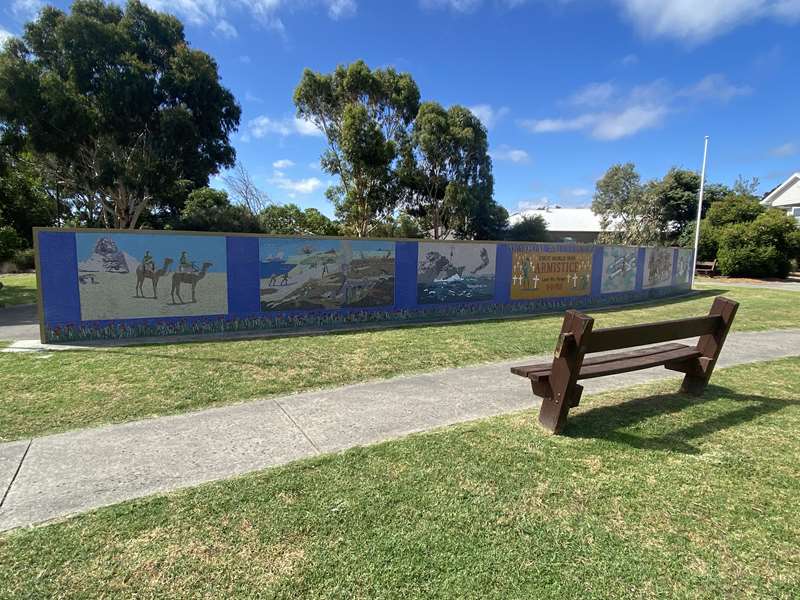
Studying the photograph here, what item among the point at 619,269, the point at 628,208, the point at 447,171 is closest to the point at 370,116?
the point at 447,171

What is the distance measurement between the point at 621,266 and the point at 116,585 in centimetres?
1471

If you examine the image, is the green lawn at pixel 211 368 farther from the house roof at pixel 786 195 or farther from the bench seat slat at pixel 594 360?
the house roof at pixel 786 195

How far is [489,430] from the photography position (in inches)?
143

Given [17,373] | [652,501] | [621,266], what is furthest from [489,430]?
[621,266]

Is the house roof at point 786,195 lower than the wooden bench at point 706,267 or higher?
higher

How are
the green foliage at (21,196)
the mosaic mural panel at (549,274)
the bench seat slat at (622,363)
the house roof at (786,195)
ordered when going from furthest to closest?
1. the house roof at (786,195)
2. the green foliage at (21,196)
3. the mosaic mural panel at (549,274)
4. the bench seat slat at (622,363)

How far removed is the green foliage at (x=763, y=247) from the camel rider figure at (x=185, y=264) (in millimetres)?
29545

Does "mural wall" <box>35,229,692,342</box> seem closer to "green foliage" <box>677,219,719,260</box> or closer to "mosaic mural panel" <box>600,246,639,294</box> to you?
"mosaic mural panel" <box>600,246,639,294</box>

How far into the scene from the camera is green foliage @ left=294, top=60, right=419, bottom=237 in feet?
77.7

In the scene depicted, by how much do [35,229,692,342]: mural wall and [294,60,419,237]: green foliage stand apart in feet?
46.7

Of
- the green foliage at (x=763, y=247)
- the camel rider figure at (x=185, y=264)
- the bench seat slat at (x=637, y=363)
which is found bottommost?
the bench seat slat at (x=637, y=363)

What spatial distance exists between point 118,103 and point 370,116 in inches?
466

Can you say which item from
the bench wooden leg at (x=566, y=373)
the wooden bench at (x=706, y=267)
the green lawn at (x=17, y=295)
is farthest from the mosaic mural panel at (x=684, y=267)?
the green lawn at (x=17, y=295)

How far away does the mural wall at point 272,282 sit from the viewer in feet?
22.7
